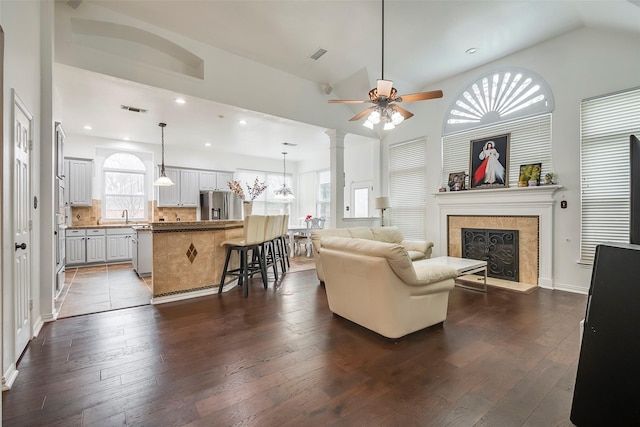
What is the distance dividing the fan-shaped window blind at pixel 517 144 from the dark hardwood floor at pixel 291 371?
232cm

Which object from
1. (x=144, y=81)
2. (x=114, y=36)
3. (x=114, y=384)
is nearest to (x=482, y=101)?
(x=144, y=81)

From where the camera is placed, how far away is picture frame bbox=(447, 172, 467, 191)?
538 centimetres

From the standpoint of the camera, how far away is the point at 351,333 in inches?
110

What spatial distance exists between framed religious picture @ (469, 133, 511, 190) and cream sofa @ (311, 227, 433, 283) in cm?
144

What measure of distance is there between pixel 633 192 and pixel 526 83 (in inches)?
155

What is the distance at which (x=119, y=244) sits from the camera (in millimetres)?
6707

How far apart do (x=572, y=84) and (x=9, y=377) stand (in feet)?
22.5

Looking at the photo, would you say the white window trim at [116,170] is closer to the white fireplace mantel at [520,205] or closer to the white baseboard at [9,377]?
the white baseboard at [9,377]

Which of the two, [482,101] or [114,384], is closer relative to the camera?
[114,384]

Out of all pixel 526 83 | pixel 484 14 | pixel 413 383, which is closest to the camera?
pixel 413 383

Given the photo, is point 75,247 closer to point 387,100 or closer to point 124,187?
point 124,187

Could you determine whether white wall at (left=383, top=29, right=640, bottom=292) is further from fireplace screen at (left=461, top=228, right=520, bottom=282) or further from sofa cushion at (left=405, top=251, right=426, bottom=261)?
sofa cushion at (left=405, top=251, right=426, bottom=261)

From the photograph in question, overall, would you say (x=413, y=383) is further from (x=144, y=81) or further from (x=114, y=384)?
(x=144, y=81)

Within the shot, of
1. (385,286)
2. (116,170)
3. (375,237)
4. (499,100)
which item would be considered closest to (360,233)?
(375,237)
